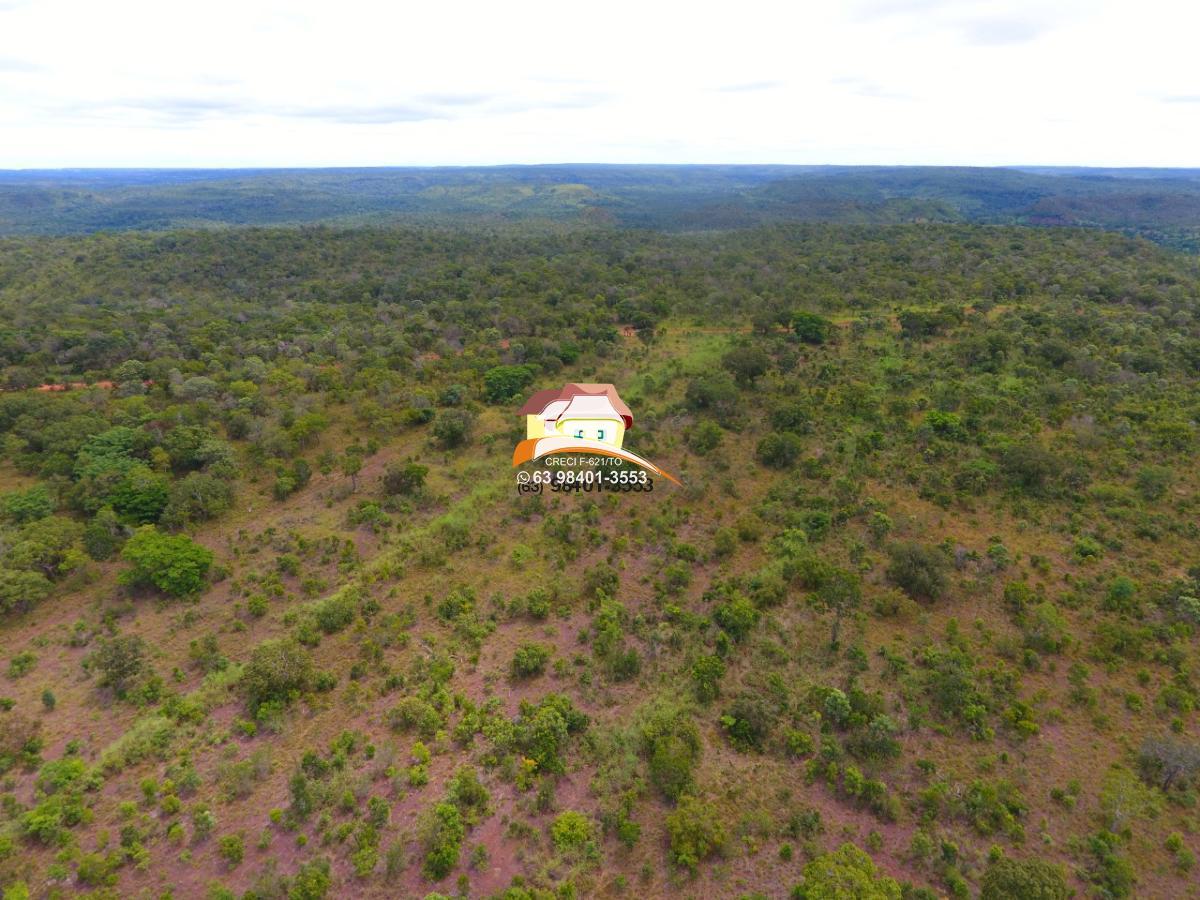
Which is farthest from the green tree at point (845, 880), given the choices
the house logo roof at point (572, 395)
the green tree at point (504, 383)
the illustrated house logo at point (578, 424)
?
the green tree at point (504, 383)

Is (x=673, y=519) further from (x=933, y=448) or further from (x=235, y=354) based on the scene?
(x=235, y=354)

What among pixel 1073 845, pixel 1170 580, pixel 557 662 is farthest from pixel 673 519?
pixel 1170 580

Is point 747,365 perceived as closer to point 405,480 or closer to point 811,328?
point 811,328

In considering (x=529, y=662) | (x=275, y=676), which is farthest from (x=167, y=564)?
(x=529, y=662)

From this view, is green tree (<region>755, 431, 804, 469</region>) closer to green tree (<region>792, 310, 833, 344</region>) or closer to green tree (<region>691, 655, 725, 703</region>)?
green tree (<region>691, 655, 725, 703</region>)

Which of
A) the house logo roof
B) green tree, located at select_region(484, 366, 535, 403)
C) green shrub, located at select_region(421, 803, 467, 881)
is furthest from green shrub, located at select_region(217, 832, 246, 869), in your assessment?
green tree, located at select_region(484, 366, 535, 403)

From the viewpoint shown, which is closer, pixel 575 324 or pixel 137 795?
pixel 137 795

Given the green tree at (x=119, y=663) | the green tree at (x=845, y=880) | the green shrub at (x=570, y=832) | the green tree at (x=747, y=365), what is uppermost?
the green tree at (x=747, y=365)

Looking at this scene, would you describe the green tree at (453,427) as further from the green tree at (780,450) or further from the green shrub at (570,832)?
the green shrub at (570,832)
